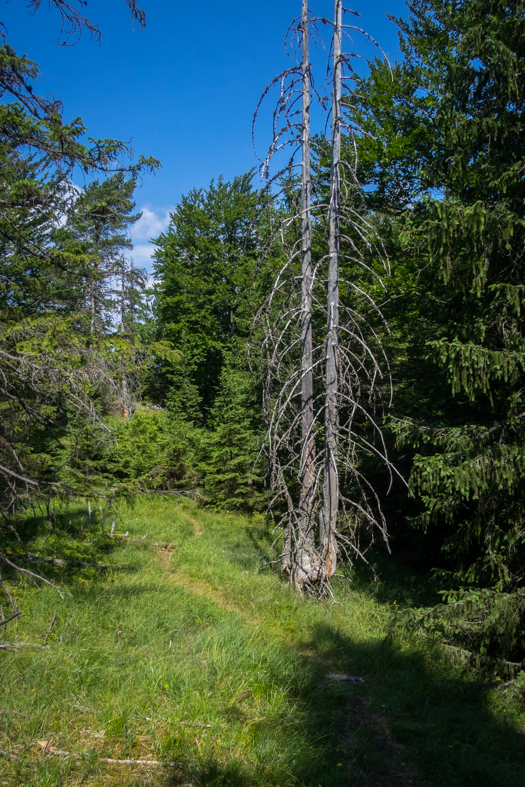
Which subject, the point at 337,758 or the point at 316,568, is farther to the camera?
the point at 316,568

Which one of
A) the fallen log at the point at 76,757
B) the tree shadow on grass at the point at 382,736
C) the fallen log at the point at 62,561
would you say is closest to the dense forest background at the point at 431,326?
the fallen log at the point at 62,561

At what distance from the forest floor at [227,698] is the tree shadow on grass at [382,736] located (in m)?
0.01

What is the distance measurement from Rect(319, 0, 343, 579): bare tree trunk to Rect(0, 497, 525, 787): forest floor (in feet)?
3.53

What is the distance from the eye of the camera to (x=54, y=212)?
16.8 ft

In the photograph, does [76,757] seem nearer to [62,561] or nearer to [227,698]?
[227,698]

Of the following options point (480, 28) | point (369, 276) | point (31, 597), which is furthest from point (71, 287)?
point (480, 28)

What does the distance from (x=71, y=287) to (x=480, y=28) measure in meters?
12.2

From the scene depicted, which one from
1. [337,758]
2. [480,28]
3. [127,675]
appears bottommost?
[337,758]

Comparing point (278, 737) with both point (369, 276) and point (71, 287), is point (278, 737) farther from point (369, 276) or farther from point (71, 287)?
point (71, 287)

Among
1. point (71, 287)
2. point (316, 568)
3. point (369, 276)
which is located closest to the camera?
point (316, 568)

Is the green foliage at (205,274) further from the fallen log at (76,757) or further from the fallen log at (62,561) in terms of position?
the fallen log at (76,757)

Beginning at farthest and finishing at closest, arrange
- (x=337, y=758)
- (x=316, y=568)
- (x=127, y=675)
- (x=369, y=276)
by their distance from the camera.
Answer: (x=369, y=276)
(x=316, y=568)
(x=127, y=675)
(x=337, y=758)

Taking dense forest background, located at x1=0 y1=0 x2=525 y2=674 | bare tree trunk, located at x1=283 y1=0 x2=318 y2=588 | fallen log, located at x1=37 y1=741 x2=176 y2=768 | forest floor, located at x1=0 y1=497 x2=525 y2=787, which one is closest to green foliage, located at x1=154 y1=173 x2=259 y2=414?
dense forest background, located at x1=0 y1=0 x2=525 y2=674

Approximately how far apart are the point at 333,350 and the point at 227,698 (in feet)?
15.5
